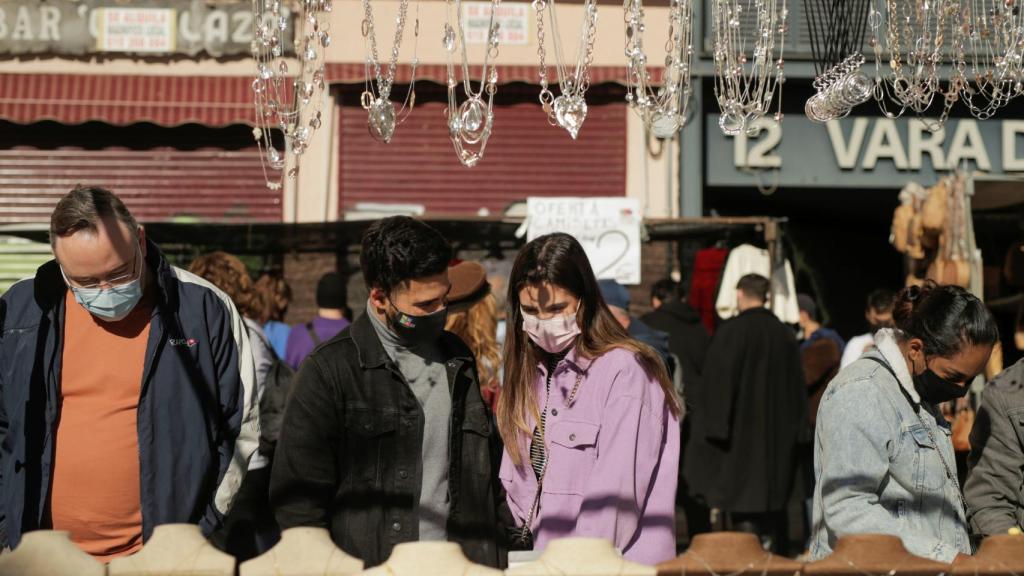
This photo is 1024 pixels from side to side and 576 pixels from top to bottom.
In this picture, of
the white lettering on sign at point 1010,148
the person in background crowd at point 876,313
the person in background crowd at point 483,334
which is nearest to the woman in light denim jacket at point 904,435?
the person in background crowd at point 483,334

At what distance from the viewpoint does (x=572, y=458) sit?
3.01m

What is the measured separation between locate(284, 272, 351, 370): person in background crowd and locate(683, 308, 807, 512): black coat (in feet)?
7.87

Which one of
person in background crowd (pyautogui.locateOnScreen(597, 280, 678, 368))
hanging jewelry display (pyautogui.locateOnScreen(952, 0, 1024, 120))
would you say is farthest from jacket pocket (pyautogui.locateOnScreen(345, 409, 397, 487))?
person in background crowd (pyautogui.locateOnScreen(597, 280, 678, 368))

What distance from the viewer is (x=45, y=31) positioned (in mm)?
9930

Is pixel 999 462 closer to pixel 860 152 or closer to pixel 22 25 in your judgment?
pixel 860 152

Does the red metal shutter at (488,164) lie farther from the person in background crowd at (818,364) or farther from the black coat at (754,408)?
the black coat at (754,408)

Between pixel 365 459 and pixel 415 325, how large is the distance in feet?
1.28

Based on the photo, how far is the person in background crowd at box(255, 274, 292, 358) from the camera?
675 cm

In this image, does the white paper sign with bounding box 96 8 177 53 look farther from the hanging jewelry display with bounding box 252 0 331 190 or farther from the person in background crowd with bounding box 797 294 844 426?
the hanging jewelry display with bounding box 252 0 331 190

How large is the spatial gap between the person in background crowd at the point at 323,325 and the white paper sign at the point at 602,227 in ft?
5.58

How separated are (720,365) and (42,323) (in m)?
4.75

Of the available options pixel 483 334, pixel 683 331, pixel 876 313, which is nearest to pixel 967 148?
pixel 876 313

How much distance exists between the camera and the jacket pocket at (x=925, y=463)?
9.83ft

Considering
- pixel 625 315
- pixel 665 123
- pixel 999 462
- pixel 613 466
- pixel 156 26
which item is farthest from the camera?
pixel 156 26
